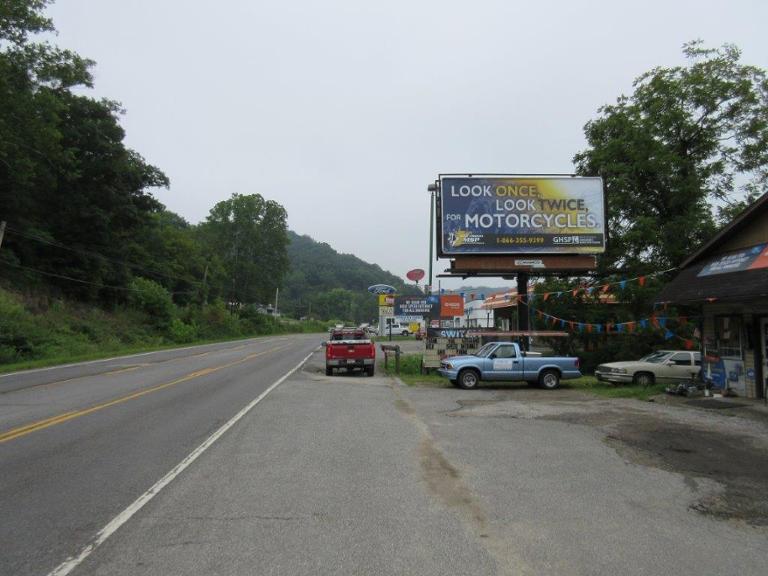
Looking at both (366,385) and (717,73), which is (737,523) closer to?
(366,385)

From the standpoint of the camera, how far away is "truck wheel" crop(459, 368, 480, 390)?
18688 mm

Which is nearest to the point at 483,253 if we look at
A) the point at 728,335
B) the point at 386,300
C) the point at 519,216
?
the point at 519,216

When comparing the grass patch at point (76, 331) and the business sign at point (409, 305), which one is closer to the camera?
the grass patch at point (76, 331)

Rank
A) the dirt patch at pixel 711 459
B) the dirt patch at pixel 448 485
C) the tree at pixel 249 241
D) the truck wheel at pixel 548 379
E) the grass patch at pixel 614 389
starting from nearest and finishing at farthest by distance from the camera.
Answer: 1. the dirt patch at pixel 448 485
2. the dirt patch at pixel 711 459
3. the grass patch at pixel 614 389
4. the truck wheel at pixel 548 379
5. the tree at pixel 249 241

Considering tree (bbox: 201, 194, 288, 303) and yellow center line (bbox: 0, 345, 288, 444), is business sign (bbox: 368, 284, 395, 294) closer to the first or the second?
tree (bbox: 201, 194, 288, 303)

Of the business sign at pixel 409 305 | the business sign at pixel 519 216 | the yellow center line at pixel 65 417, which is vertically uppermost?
the business sign at pixel 519 216

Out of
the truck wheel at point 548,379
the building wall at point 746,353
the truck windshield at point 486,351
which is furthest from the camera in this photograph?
the truck windshield at point 486,351

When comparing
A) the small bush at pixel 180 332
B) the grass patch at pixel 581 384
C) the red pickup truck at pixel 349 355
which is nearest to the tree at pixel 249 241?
the small bush at pixel 180 332

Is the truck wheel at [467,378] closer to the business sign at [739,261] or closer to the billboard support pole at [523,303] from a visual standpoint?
the billboard support pole at [523,303]

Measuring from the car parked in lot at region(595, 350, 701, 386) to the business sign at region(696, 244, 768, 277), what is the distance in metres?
4.90

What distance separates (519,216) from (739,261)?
9.60m

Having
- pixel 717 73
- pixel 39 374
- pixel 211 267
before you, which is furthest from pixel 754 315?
pixel 211 267

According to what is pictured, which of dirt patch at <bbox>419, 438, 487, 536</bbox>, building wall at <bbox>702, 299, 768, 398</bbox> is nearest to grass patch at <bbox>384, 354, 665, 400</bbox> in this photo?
building wall at <bbox>702, 299, 768, 398</bbox>

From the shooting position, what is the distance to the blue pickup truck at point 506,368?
736 inches
